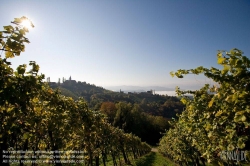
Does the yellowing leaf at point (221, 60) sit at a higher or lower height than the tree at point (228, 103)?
higher

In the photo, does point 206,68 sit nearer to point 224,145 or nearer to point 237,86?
point 237,86

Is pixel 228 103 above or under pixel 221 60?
under

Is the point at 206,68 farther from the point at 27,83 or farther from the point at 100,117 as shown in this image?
the point at 100,117

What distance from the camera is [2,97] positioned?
14.3 ft

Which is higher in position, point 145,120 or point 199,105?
point 199,105

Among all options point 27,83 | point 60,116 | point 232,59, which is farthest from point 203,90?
point 60,116

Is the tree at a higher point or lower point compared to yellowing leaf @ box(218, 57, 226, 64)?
lower

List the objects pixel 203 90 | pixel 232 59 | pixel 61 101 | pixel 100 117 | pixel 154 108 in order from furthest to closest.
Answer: pixel 154 108 → pixel 100 117 → pixel 61 101 → pixel 203 90 → pixel 232 59

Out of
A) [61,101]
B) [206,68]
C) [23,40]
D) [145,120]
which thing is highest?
[23,40]

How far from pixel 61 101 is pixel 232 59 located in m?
8.83

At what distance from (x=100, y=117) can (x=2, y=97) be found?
11.2 m

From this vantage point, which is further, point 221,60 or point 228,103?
point 228,103

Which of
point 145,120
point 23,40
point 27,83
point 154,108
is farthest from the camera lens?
point 154,108

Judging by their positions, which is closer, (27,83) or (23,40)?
(27,83)
